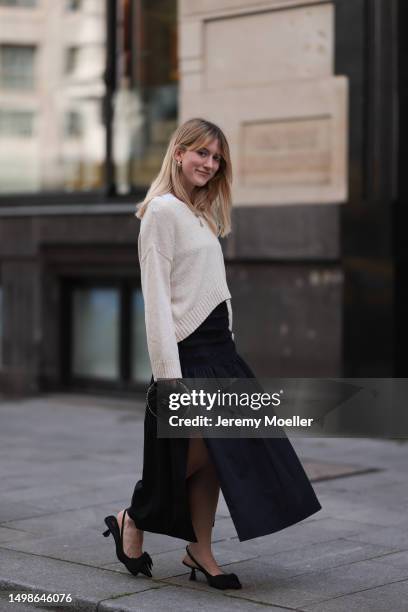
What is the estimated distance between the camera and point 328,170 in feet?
34.8

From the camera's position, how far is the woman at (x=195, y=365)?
5.11 metres

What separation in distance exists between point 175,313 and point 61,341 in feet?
26.7

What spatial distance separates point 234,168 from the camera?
36.9ft

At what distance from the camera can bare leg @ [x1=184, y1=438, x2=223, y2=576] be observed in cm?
527

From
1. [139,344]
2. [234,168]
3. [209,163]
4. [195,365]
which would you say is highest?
[234,168]

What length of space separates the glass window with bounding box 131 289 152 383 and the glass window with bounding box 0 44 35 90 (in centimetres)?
303

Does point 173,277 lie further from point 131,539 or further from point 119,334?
point 119,334

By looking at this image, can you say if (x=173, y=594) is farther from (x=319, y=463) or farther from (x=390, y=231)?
(x=390, y=231)

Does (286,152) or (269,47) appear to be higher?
(269,47)

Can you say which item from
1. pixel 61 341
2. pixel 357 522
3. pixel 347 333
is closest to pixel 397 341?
pixel 347 333

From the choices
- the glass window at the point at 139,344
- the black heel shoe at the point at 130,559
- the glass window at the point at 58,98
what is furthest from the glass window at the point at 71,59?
the black heel shoe at the point at 130,559

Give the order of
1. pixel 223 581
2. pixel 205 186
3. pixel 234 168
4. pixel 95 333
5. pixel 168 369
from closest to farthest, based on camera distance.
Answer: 1. pixel 168 369
2. pixel 223 581
3. pixel 205 186
4. pixel 234 168
5. pixel 95 333

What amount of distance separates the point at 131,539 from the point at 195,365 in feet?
3.00

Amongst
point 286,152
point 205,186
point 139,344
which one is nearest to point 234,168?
point 286,152
